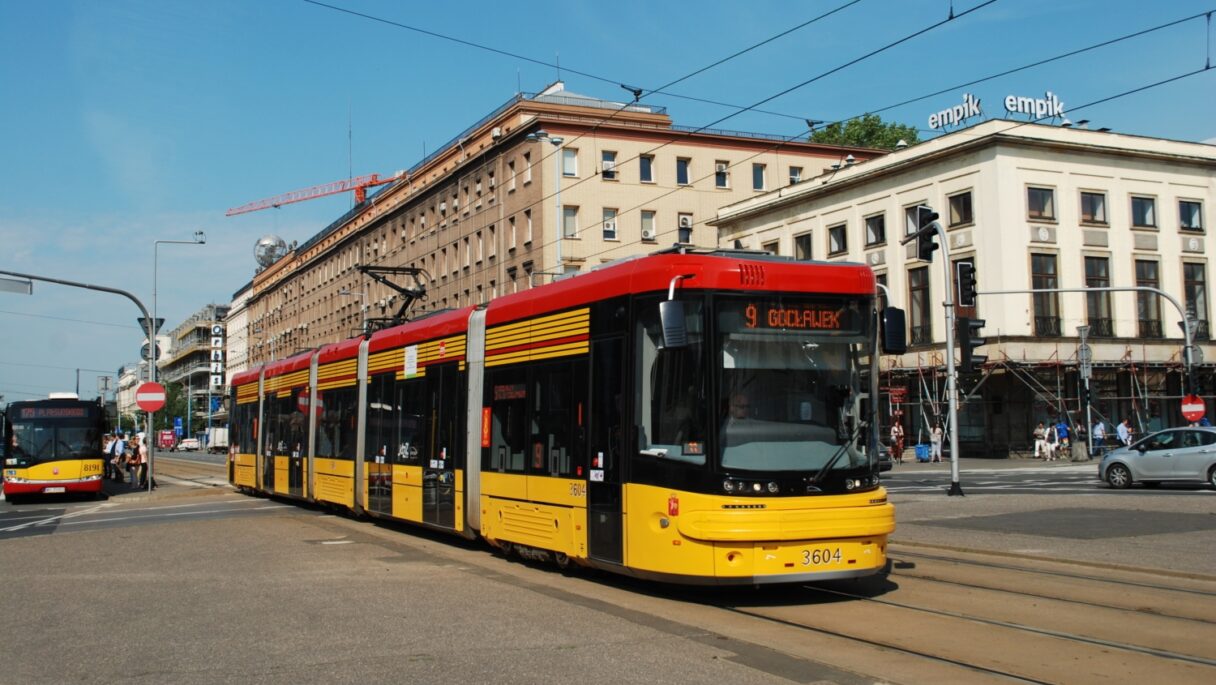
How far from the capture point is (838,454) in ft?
33.1

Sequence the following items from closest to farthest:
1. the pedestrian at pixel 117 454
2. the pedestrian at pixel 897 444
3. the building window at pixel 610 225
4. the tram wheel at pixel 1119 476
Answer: the tram wheel at pixel 1119 476
the pedestrian at pixel 117 454
the pedestrian at pixel 897 444
the building window at pixel 610 225

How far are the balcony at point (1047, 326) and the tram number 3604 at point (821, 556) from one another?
3719 cm

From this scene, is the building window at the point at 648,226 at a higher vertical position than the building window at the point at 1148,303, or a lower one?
higher

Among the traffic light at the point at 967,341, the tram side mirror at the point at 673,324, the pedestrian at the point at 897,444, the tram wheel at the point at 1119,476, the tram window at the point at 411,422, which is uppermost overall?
the traffic light at the point at 967,341

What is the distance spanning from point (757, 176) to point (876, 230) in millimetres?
14612

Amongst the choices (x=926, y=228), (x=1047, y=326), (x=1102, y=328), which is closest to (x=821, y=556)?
(x=926, y=228)

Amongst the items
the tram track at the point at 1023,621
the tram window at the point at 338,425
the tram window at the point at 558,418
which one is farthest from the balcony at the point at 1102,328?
the tram window at the point at 558,418

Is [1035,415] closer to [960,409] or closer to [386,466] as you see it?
[960,409]

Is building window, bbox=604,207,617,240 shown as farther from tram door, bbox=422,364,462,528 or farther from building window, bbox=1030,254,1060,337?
tram door, bbox=422,364,462,528

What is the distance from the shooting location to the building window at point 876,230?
50.2m

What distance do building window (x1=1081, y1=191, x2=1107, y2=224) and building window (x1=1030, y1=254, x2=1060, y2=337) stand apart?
2608mm

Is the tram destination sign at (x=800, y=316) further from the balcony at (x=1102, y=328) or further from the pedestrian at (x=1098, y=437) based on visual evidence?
the balcony at (x=1102, y=328)

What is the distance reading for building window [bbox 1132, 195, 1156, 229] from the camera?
47469 mm

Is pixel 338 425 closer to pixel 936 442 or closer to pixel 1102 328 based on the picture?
pixel 936 442
